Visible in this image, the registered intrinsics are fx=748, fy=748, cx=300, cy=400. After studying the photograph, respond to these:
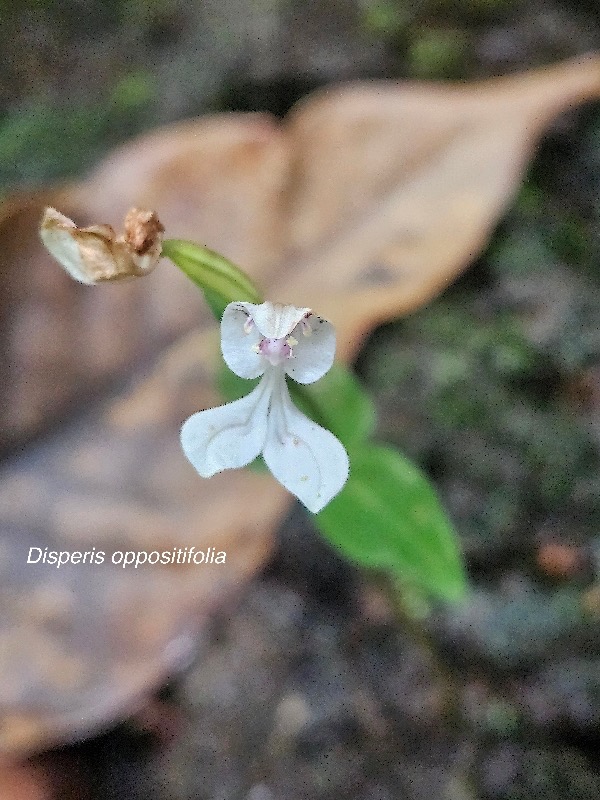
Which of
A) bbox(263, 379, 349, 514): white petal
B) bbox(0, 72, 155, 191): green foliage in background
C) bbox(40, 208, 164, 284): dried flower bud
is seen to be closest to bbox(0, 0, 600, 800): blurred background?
bbox(0, 72, 155, 191): green foliage in background

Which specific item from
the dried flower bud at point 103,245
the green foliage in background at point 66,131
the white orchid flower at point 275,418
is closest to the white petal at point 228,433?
the white orchid flower at point 275,418

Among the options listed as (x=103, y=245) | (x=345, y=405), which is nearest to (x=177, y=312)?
(x=345, y=405)

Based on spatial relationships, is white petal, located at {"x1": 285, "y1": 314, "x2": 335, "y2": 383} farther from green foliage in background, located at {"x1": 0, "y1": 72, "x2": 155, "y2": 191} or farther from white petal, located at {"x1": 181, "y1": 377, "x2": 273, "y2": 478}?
green foliage in background, located at {"x1": 0, "y1": 72, "x2": 155, "y2": 191}

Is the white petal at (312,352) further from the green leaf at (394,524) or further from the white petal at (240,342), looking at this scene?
the green leaf at (394,524)

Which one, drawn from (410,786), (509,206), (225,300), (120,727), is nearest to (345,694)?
(410,786)

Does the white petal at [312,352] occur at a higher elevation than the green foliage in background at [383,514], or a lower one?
higher

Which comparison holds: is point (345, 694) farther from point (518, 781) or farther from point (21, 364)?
point (21, 364)
